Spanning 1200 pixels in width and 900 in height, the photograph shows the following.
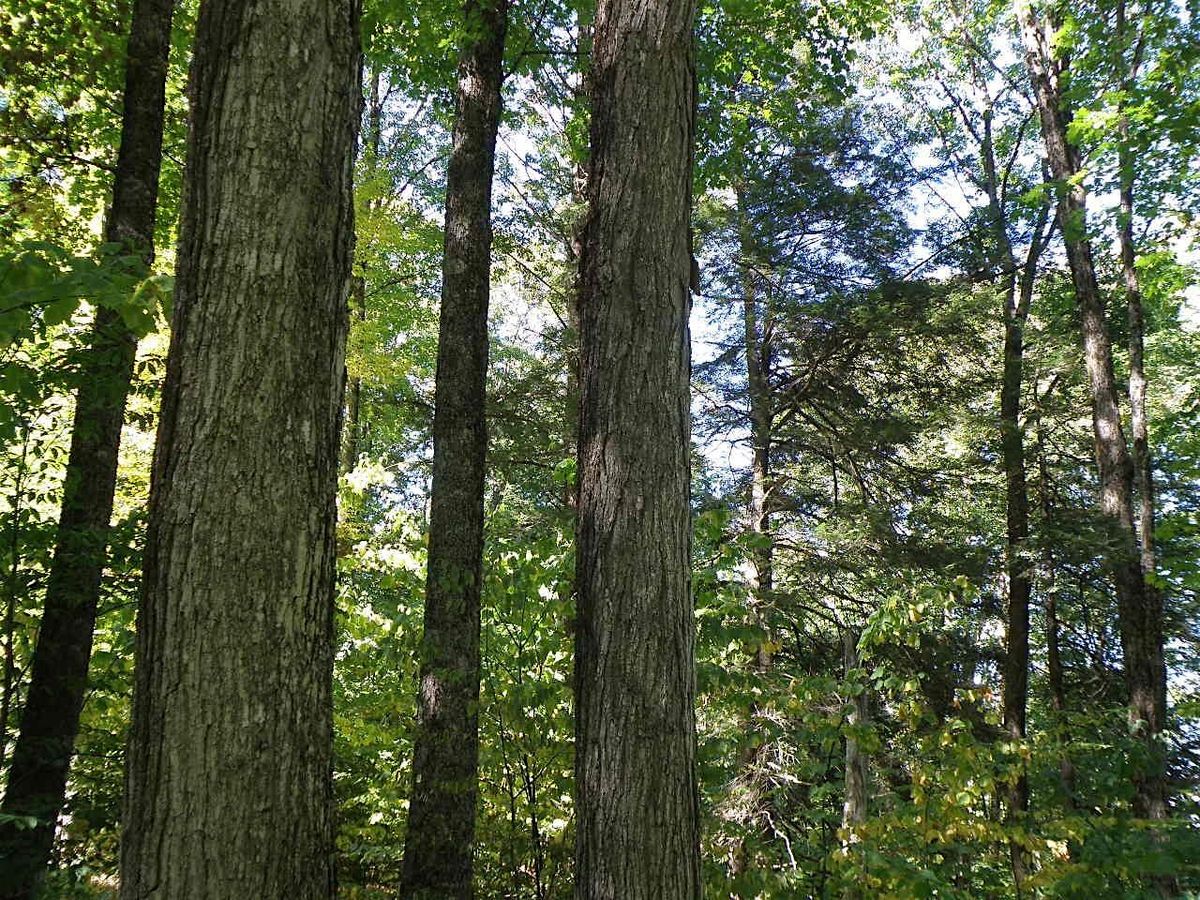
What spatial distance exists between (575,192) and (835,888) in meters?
10.7

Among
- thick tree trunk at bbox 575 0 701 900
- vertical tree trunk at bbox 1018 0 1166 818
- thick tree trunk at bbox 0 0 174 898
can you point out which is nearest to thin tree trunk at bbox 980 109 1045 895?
vertical tree trunk at bbox 1018 0 1166 818

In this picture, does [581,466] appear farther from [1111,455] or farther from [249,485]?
[1111,455]

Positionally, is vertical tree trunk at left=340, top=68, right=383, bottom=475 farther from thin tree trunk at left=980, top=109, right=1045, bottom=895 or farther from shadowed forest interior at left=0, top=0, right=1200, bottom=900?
thin tree trunk at left=980, top=109, right=1045, bottom=895

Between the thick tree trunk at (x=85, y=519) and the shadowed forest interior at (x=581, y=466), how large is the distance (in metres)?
0.03

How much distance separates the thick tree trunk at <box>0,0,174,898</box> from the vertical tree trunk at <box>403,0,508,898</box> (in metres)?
1.71

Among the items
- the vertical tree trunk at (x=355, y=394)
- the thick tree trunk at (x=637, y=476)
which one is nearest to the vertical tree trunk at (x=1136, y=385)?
the thick tree trunk at (x=637, y=476)

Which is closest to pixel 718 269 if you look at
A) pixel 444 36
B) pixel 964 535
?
pixel 964 535

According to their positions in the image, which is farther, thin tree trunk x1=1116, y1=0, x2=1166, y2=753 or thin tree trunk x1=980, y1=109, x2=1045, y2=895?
thin tree trunk x1=980, y1=109, x2=1045, y2=895

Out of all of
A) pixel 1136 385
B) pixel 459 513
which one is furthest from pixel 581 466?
pixel 1136 385

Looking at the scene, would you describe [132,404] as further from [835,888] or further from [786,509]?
[786,509]

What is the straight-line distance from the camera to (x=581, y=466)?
2965 millimetres

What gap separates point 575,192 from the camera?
13.0 metres

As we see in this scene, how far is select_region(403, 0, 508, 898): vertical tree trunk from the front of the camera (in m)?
4.37

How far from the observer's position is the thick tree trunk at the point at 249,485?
1.62 m
